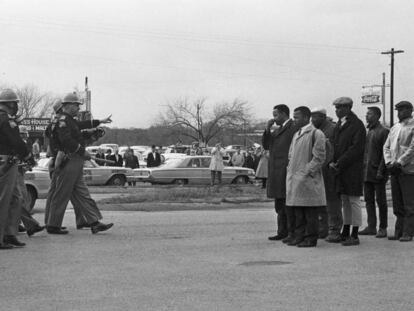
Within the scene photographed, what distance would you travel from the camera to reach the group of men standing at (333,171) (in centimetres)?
963

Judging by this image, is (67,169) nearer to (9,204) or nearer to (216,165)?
(9,204)

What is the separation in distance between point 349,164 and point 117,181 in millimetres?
18680

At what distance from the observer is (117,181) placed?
27766mm

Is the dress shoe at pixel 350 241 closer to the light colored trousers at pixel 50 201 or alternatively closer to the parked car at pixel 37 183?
the light colored trousers at pixel 50 201

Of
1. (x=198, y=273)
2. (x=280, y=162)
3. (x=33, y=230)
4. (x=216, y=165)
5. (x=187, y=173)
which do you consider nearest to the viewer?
(x=198, y=273)

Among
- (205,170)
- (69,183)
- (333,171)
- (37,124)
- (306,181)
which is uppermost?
(37,124)

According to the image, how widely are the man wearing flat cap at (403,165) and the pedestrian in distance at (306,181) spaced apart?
3.99 feet

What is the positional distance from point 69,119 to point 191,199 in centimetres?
703

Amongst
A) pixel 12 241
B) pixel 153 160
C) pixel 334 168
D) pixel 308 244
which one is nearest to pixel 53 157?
pixel 12 241

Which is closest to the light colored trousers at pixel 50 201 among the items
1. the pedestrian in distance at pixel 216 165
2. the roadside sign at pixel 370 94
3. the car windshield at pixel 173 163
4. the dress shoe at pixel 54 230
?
the dress shoe at pixel 54 230

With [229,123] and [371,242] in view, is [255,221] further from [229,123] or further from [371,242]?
[229,123]

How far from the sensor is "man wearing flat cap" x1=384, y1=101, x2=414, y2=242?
10.1m

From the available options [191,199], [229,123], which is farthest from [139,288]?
[229,123]

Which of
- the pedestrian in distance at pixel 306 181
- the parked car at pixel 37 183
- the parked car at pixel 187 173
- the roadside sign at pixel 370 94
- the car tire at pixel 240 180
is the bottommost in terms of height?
the car tire at pixel 240 180
